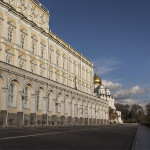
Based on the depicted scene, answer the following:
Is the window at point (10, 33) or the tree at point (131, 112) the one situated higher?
the window at point (10, 33)

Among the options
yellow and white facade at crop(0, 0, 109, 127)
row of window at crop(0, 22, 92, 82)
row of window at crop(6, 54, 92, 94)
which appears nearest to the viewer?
yellow and white facade at crop(0, 0, 109, 127)

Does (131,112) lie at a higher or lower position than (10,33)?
lower

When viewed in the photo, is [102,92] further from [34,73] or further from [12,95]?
[12,95]

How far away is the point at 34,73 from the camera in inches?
1391

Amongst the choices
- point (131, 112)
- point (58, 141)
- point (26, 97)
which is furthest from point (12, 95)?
point (131, 112)

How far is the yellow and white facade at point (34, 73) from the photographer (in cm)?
3089

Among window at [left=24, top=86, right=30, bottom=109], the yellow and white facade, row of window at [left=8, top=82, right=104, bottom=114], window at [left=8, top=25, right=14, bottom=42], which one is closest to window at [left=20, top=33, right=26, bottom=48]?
the yellow and white facade

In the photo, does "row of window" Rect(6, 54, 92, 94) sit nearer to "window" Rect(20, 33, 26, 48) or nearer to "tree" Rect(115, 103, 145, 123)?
"window" Rect(20, 33, 26, 48)

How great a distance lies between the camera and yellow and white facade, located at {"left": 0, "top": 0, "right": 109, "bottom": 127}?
30.9 metres

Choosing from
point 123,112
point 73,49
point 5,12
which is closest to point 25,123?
point 5,12

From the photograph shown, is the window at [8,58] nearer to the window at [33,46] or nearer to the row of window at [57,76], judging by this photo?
the row of window at [57,76]

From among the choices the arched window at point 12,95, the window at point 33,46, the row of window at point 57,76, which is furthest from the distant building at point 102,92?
the arched window at point 12,95

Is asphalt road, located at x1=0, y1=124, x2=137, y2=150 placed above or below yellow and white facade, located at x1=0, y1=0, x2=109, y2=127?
below

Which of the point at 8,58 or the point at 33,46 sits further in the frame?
the point at 33,46
